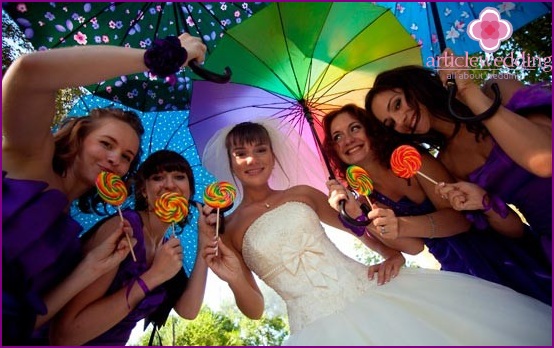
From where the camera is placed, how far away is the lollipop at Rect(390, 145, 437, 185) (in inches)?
120

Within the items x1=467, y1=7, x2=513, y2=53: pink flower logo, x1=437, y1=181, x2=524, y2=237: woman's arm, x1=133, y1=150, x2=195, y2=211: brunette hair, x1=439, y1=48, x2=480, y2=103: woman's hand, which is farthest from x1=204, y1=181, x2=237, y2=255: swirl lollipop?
x1=467, y1=7, x2=513, y2=53: pink flower logo

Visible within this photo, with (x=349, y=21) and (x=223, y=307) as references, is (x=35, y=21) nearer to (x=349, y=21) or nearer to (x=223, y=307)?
(x=349, y=21)

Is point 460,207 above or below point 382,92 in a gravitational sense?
below

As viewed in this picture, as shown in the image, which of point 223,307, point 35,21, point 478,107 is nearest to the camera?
point 478,107

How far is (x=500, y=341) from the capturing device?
2.35 m

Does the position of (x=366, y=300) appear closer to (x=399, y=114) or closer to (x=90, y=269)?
(x=399, y=114)

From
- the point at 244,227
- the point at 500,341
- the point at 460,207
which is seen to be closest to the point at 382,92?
the point at 460,207

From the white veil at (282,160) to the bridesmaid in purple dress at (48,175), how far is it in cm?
90

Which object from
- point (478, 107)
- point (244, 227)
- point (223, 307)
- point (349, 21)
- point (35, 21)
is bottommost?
point (223, 307)

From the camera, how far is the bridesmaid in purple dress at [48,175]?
2369mm

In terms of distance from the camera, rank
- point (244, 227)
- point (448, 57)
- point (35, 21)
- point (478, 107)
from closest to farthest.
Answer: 1. point (478, 107)
2. point (448, 57)
3. point (35, 21)
4. point (244, 227)

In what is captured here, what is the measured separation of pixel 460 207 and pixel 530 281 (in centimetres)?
75

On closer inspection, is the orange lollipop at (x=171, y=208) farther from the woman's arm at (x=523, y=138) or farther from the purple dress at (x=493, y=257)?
the woman's arm at (x=523, y=138)

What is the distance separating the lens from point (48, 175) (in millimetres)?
2838
